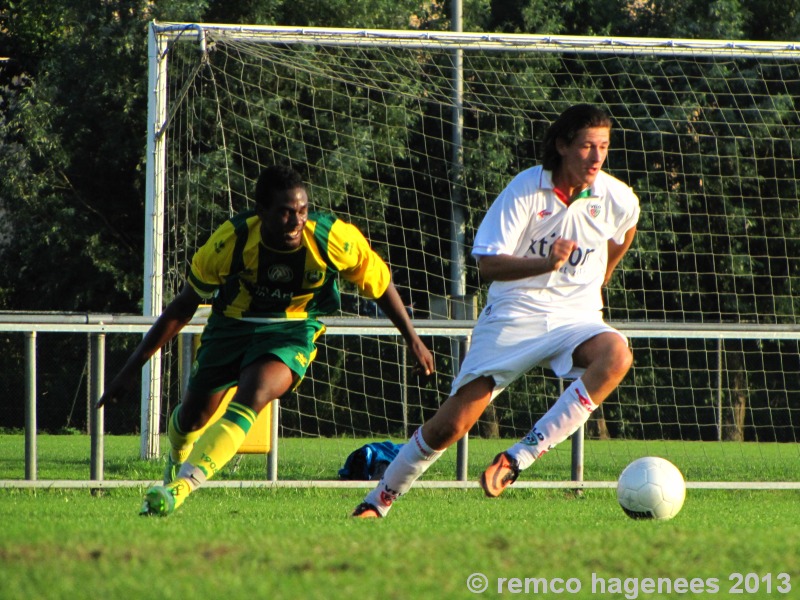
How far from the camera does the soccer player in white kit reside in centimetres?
573

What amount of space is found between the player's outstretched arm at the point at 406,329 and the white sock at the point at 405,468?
1.16 feet

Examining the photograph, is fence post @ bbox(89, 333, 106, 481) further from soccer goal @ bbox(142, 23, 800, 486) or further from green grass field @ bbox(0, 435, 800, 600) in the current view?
soccer goal @ bbox(142, 23, 800, 486)

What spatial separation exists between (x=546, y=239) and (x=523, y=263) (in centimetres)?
34

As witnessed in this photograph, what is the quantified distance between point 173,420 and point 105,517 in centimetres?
132

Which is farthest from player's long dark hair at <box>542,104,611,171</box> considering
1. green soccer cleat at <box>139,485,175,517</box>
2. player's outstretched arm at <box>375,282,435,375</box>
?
green soccer cleat at <box>139,485,175,517</box>

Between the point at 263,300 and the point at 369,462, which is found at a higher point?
the point at 263,300

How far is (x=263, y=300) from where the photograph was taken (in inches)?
250

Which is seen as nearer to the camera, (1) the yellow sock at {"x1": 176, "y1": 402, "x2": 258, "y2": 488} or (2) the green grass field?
(2) the green grass field

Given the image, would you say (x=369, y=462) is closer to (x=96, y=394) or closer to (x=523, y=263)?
(x=96, y=394)

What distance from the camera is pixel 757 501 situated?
9.41 metres

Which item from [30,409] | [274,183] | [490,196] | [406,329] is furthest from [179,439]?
[490,196]

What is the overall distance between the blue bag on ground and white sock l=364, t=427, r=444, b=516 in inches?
139

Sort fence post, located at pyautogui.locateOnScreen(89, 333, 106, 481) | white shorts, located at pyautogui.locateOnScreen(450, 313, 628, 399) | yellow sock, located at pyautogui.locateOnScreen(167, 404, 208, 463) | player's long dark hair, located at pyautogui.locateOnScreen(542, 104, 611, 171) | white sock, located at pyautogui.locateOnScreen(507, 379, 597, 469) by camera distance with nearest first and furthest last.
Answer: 1. white sock, located at pyautogui.locateOnScreen(507, 379, 597, 469)
2. white shorts, located at pyautogui.locateOnScreen(450, 313, 628, 399)
3. player's long dark hair, located at pyautogui.locateOnScreen(542, 104, 611, 171)
4. yellow sock, located at pyautogui.locateOnScreen(167, 404, 208, 463)
5. fence post, located at pyautogui.locateOnScreen(89, 333, 106, 481)

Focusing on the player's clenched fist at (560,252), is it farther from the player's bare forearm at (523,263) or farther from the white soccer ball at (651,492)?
the white soccer ball at (651,492)
